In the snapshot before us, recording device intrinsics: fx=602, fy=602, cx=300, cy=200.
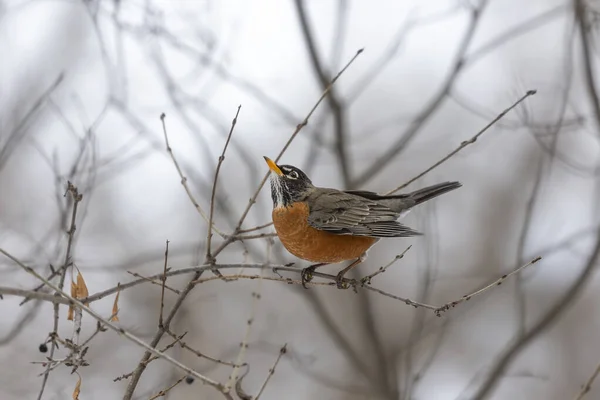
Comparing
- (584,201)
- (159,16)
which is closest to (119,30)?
(159,16)

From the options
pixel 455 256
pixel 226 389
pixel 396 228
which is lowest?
pixel 226 389

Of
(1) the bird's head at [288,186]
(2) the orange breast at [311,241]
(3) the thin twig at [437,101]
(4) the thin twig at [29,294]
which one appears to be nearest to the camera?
(4) the thin twig at [29,294]

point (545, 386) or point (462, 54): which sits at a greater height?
point (462, 54)

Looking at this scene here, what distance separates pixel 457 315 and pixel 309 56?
256cm

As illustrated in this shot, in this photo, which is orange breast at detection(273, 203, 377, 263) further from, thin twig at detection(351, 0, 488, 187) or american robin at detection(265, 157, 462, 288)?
thin twig at detection(351, 0, 488, 187)

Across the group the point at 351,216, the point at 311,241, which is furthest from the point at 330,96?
the point at 311,241

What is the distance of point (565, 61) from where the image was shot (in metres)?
4.55

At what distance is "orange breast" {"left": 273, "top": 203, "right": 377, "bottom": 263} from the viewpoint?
12.2ft

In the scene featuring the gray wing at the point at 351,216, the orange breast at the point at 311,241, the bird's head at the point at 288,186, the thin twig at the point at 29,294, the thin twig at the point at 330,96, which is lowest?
the thin twig at the point at 29,294

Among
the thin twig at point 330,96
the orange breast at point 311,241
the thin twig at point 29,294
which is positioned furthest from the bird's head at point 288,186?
the thin twig at point 29,294

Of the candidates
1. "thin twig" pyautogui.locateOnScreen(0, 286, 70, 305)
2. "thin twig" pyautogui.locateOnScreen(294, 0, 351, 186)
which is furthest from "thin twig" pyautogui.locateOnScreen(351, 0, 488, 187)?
"thin twig" pyautogui.locateOnScreen(0, 286, 70, 305)

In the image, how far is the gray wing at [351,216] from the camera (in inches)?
149

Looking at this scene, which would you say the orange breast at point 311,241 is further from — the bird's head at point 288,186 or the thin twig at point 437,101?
the thin twig at point 437,101

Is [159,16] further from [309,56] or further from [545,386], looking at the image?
[545,386]
